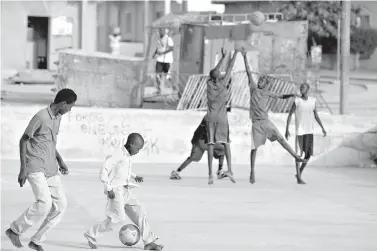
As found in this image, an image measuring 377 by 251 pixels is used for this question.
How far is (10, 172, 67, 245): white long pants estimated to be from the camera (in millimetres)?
9211

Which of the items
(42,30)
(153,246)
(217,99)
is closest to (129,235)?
(153,246)

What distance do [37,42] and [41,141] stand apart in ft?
110

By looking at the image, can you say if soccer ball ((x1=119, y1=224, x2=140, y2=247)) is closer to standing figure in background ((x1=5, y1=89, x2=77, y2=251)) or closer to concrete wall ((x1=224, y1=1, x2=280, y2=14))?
standing figure in background ((x1=5, y1=89, x2=77, y2=251))

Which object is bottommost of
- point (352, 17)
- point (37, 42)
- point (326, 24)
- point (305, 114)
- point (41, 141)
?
point (305, 114)

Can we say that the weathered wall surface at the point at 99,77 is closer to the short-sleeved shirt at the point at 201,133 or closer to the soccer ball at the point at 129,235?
the short-sleeved shirt at the point at 201,133

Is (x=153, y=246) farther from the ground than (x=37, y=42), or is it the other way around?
(x=37, y=42)

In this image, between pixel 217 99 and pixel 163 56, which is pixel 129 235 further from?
pixel 163 56

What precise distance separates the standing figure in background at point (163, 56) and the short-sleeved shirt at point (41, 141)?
52.0 feet

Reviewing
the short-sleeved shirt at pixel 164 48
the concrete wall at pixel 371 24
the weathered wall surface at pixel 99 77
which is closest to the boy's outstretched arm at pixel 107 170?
the weathered wall surface at pixel 99 77

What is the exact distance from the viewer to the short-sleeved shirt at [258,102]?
14.7 m

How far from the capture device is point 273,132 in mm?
14852

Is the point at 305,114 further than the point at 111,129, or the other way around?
the point at 111,129

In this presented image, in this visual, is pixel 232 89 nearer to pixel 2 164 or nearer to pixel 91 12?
pixel 2 164

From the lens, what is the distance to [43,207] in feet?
30.2
